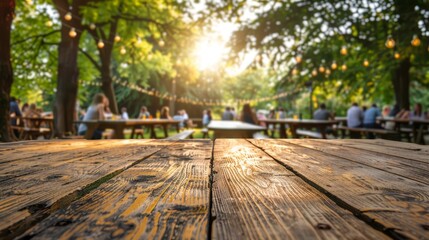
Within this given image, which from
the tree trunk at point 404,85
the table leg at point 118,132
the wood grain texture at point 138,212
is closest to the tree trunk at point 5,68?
the table leg at point 118,132

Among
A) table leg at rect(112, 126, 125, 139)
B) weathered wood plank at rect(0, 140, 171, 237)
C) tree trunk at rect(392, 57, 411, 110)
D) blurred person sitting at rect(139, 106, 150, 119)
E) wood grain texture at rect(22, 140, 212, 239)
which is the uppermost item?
tree trunk at rect(392, 57, 411, 110)

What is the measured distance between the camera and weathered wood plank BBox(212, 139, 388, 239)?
0.57 meters

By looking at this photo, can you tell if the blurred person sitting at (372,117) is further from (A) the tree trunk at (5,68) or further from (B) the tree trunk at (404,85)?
(A) the tree trunk at (5,68)

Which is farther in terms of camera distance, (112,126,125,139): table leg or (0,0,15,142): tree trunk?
(112,126,125,139): table leg

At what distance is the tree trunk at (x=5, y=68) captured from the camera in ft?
17.7

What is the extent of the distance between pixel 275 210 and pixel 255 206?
0.05 metres

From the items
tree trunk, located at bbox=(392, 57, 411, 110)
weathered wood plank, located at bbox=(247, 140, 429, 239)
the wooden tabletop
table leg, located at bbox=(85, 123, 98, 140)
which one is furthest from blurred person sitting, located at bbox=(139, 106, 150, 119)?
Answer: weathered wood plank, located at bbox=(247, 140, 429, 239)

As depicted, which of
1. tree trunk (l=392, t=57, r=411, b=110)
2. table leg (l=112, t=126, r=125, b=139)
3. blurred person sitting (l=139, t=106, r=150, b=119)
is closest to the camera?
table leg (l=112, t=126, r=125, b=139)

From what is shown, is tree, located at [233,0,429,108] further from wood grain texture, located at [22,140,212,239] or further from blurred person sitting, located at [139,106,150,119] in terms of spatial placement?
wood grain texture, located at [22,140,212,239]

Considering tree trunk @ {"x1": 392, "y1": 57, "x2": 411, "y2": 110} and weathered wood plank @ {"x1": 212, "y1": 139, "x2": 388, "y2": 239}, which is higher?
tree trunk @ {"x1": 392, "y1": 57, "x2": 411, "y2": 110}

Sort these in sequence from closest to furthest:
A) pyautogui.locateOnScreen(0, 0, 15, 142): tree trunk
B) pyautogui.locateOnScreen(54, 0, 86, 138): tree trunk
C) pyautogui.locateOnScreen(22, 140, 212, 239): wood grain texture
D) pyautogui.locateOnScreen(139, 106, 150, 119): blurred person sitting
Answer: pyautogui.locateOnScreen(22, 140, 212, 239): wood grain texture < pyautogui.locateOnScreen(0, 0, 15, 142): tree trunk < pyautogui.locateOnScreen(54, 0, 86, 138): tree trunk < pyautogui.locateOnScreen(139, 106, 150, 119): blurred person sitting

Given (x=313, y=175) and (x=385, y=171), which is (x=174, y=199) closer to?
(x=313, y=175)

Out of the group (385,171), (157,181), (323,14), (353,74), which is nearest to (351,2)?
(323,14)

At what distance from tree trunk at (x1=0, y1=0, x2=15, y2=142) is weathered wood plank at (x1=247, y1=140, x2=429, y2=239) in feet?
18.5
